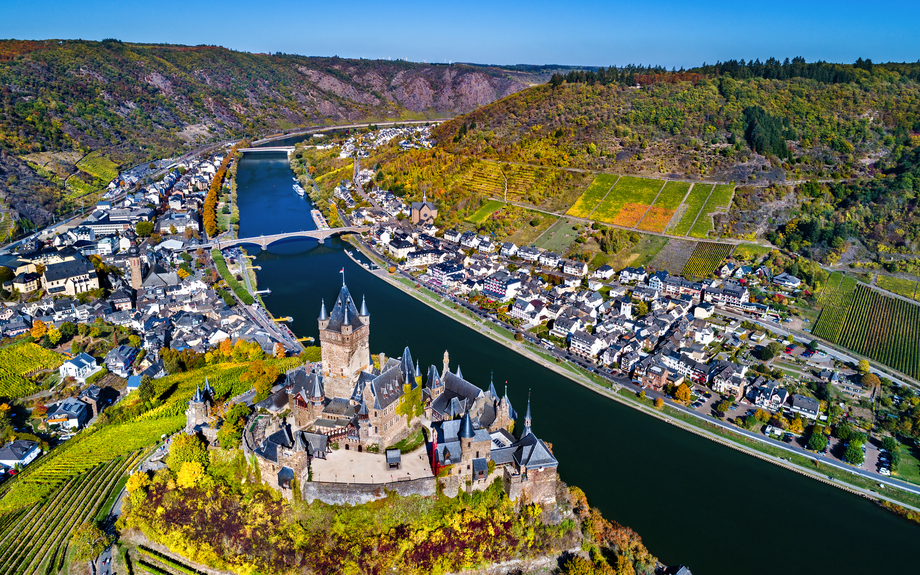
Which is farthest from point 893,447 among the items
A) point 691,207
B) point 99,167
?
point 99,167

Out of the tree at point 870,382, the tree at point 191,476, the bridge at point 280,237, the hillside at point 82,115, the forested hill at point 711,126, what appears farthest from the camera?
the hillside at point 82,115

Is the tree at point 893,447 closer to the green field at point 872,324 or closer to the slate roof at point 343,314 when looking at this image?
the green field at point 872,324

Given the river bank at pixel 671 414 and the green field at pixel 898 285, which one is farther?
the green field at pixel 898 285

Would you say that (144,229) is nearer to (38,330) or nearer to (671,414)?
(38,330)

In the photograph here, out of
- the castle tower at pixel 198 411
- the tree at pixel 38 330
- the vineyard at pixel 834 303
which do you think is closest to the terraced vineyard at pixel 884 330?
the vineyard at pixel 834 303

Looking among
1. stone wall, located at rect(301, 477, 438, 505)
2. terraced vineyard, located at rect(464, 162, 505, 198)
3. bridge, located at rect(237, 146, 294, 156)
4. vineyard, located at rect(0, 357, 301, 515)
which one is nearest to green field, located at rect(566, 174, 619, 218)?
terraced vineyard, located at rect(464, 162, 505, 198)

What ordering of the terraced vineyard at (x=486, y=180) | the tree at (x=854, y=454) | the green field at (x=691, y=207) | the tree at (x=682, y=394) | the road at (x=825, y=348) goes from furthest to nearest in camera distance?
1. the terraced vineyard at (x=486, y=180)
2. the green field at (x=691, y=207)
3. the road at (x=825, y=348)
4. the tree at (x=682, y=394)
5. the tree at (x=854, y=454)

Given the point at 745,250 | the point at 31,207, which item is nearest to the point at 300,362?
the point at 745,250
